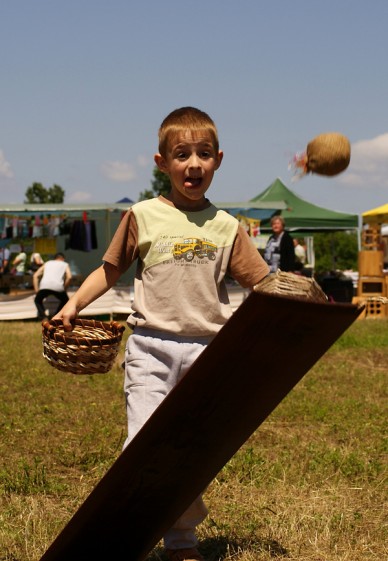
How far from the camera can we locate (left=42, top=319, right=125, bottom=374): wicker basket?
336 cm

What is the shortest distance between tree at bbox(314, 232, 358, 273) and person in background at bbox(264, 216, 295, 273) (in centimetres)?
2143

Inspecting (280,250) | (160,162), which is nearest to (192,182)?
(160,162)

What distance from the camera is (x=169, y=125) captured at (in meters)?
3.46

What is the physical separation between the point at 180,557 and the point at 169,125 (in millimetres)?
1746

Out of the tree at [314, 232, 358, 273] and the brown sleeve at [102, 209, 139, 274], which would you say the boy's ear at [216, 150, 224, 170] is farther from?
the tree at [314, 232, 358, 273]

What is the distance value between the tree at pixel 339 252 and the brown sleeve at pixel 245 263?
1242 inches

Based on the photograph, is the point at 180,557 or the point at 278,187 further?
the point at 278,187

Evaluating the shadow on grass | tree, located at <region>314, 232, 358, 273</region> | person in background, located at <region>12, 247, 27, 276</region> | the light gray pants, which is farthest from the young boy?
tree, located at <region>314, 232, 358, 273</region>

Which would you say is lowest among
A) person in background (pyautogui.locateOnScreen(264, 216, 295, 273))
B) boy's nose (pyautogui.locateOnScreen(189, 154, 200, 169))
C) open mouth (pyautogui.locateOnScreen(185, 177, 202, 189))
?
person in background (pyautogui.locateOnScreen(264, 216, 295, 273))

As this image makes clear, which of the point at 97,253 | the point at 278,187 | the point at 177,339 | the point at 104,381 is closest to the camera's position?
the point at 177,339

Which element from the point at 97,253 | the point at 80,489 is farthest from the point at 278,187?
the point at 80,489

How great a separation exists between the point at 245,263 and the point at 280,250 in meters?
9.92

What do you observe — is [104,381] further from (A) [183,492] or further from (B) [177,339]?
(A) [183,492]

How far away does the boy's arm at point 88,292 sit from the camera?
11.4 ft
